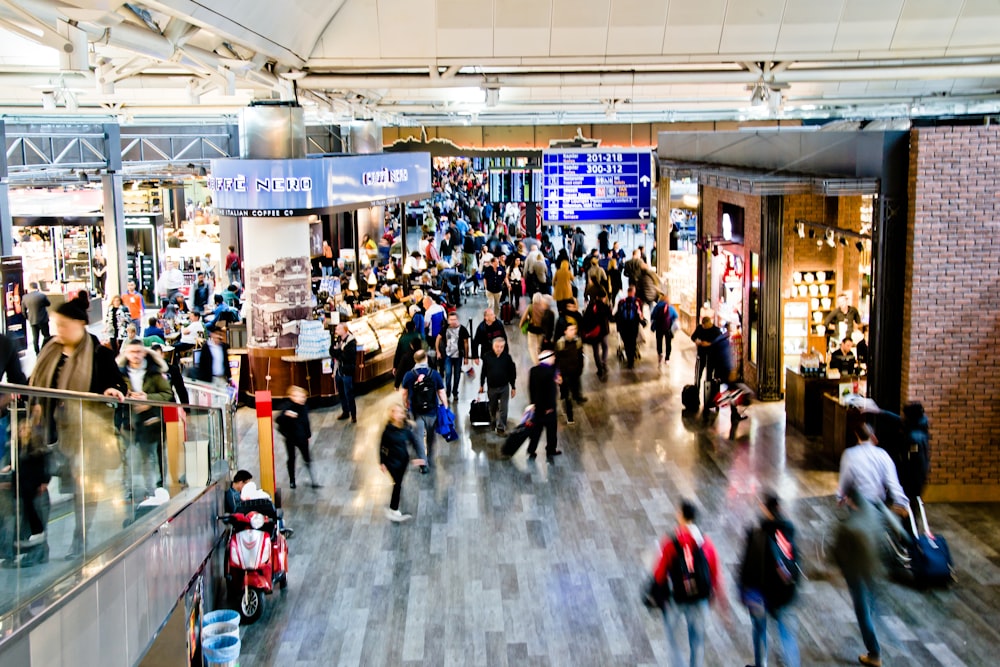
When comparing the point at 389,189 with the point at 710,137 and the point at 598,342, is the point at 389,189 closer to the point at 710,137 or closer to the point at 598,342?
the point at 598,342

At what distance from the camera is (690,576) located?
794 centimetres

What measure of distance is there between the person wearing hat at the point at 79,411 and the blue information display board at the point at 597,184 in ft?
47.1

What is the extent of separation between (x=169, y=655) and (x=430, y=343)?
29.9ft

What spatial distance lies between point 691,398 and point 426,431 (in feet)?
14.0

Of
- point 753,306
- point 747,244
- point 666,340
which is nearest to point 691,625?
point 753,306

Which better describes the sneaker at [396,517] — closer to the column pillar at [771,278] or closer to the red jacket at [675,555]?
the red jacket at [675,555]

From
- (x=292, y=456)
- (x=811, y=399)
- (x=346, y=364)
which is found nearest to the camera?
(x=292, y=456)

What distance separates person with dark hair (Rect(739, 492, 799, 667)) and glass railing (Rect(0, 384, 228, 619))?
4015 mm

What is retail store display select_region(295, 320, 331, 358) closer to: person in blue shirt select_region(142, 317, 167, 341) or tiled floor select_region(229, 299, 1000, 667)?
tiled floor select_region(229, 299, 1000, 667)

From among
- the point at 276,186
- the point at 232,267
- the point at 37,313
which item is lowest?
the point at 37,313

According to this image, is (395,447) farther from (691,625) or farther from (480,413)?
(691,625)

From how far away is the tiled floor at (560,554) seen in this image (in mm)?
8977

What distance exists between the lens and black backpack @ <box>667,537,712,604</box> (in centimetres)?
793

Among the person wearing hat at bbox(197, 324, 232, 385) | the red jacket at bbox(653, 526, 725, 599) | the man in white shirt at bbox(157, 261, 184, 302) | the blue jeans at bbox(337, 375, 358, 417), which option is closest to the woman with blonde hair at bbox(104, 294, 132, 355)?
the man in white shirt at bbox(157, 261, 184, 302)
